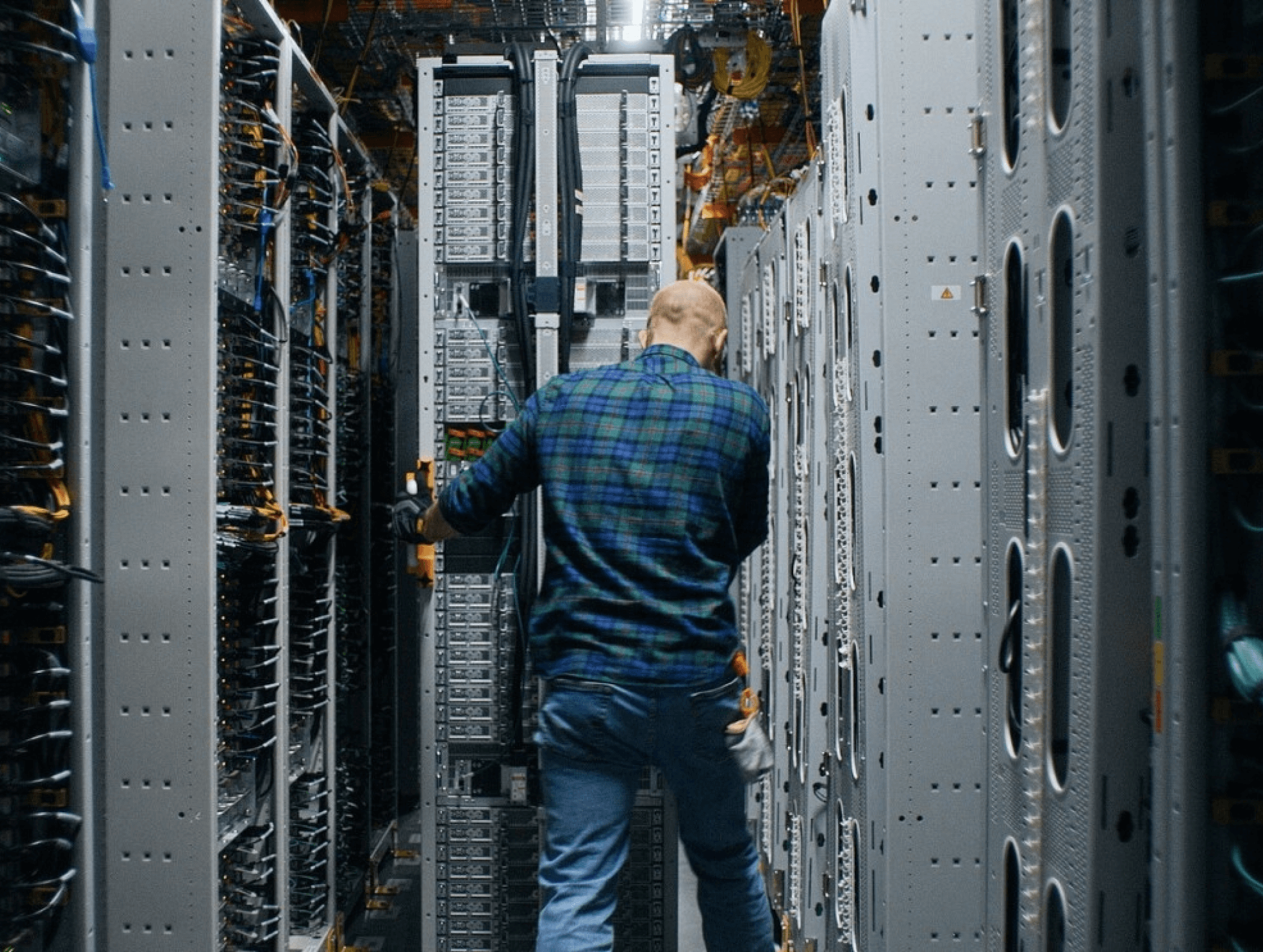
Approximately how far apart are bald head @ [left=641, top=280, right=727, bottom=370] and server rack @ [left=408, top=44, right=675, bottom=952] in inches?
30.0

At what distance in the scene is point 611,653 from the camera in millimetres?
2510

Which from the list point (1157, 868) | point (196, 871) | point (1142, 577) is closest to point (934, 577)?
point (1142, 577)

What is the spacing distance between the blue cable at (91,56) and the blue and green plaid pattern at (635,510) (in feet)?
3.54

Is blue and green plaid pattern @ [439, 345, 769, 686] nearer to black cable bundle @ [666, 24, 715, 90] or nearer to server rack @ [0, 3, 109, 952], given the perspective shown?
server rack @ [0, 3, 109, 952]

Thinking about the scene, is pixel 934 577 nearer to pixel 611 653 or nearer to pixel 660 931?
pixel 611 653

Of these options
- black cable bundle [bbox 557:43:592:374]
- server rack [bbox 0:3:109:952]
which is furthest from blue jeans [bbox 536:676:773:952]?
black cable bundle [bbox 557:43:592:374]

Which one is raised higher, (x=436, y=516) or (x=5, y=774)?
(x=436, y=516)

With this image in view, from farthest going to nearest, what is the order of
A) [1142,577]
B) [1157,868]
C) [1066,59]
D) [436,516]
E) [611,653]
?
1. [436,516]
2. [611,653]
3. [1066,59]
4. [1142,577]
5. [1157,868]

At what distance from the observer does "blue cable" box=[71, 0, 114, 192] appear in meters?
2.05

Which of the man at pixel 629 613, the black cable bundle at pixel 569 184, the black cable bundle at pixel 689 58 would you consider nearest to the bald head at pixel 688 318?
the man at pixel 629 613

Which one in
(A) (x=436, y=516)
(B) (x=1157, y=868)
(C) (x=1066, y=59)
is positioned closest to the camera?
(B) (x=1157, y=868)

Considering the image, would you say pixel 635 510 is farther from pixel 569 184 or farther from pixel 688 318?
pixel 569 184

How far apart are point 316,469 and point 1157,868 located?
119 inches

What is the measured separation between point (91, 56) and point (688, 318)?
4.82 ft
